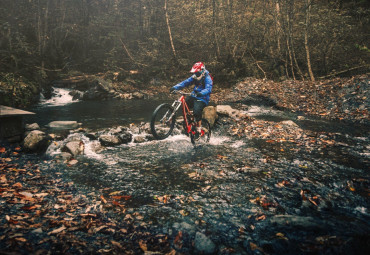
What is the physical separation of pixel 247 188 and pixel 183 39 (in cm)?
2341

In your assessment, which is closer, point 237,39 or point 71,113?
point 71,113

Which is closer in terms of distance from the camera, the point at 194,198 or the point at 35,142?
the point at 194,198

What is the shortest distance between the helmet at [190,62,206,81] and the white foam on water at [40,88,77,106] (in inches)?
509

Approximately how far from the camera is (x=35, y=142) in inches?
260

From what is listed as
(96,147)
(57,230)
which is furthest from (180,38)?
(57,230)

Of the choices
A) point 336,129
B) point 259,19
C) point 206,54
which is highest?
point 259,19

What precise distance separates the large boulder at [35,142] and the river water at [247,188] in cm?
134

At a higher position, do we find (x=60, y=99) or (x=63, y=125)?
(x=60, y=99)

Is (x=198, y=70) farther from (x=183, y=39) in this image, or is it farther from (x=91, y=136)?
(x=183, y=39)

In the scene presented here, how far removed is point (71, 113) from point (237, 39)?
1758 cm

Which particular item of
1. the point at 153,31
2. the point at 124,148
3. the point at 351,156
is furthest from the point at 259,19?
the point at 124,148

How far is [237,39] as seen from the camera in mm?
21250

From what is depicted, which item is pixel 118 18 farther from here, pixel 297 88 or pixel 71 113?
pixel 297 88

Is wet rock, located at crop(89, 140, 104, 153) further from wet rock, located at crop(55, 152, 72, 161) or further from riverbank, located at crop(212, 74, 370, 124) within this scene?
riverbank, located at crop(212, 74, 370, 124)
